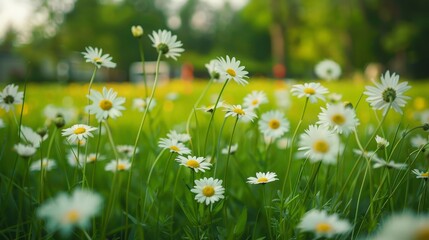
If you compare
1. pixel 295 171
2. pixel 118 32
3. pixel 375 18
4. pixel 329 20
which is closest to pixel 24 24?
pixel 118 32

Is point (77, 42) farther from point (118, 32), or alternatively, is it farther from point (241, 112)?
point (241, 112)

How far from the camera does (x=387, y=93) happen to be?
0.84 meters

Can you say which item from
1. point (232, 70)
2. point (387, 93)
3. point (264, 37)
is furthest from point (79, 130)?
point (264, 37)

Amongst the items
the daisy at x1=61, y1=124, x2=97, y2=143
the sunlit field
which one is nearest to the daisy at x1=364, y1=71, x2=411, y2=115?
the sunlit field

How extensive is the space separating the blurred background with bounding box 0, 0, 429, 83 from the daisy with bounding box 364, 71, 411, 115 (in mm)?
8520

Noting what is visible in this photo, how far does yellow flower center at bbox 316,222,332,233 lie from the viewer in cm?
55

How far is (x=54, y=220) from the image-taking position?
16.9 inches

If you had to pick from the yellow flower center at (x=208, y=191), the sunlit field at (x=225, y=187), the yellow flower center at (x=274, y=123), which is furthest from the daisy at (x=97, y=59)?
the yellow flower center at (x=274, y=123)

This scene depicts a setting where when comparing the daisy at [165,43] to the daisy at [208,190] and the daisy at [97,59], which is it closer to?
the daisy at [97,59]

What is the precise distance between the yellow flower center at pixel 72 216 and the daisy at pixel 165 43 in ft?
2.02

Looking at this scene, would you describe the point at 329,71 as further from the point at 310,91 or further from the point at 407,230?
the point at 407,230

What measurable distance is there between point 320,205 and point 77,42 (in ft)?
77.9

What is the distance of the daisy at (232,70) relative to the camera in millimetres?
893

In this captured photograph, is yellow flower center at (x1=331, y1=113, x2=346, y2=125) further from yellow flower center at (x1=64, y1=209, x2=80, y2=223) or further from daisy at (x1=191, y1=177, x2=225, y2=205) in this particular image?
yellow flower center at (x1=64, y1=209, x2=80, y2=223)
